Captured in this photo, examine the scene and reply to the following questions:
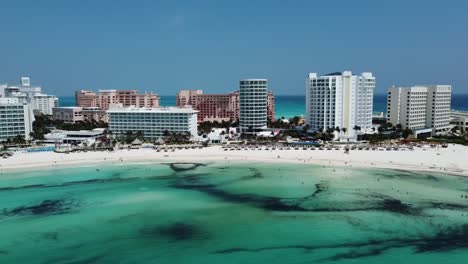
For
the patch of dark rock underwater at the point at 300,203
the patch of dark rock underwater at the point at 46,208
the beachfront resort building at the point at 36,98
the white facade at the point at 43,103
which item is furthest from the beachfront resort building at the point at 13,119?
the white facade at the point at 43,103

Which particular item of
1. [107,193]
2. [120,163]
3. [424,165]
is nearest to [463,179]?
[424,165]

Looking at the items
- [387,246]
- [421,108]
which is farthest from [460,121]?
[387,246]

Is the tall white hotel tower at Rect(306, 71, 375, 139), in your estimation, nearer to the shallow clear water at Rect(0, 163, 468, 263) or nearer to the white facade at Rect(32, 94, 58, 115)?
the shallow clear water at Rect(0, 163, 468, 263)

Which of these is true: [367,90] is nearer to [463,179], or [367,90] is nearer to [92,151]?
[463,179]

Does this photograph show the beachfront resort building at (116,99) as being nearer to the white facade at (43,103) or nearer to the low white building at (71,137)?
the white facade at (43,103)

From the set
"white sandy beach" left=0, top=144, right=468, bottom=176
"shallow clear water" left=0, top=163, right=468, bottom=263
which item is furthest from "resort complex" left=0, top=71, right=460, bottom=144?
"shallow clear water" left=0, top=163, right=468, bottom=263
